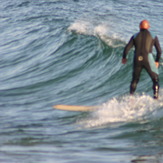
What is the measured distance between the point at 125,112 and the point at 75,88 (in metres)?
3.53

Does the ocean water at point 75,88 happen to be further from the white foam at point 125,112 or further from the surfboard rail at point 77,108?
the surfboard rail at point 77,108

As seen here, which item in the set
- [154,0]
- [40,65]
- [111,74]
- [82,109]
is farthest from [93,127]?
[154,0]

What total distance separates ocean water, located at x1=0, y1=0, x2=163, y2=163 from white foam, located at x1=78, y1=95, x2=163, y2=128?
0.06 feet

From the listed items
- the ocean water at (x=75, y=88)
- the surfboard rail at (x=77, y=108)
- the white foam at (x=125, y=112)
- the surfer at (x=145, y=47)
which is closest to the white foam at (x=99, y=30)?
the ocean water at (x=75, y=88)

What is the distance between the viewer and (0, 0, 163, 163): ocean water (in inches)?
297

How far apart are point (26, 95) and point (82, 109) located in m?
2.65

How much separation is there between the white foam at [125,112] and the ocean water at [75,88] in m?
0.02

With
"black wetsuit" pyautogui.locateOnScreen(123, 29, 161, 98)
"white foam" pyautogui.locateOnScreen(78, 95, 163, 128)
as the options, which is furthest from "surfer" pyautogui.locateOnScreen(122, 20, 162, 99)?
"white foam" pyautogui.locateOnScreen(78, 95, 163, 128)

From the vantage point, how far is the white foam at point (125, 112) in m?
9.20

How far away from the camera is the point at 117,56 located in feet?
49.2

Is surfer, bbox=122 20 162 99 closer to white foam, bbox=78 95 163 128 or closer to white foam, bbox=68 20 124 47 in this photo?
white foam, bbox=78 95 163 128

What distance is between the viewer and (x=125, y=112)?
9.58m

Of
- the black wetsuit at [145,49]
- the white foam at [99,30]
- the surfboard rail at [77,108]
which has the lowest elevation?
the white foam at [99,30]

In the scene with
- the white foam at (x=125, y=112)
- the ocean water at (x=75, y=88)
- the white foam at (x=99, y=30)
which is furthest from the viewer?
the white foam at (x=99, y=30)
